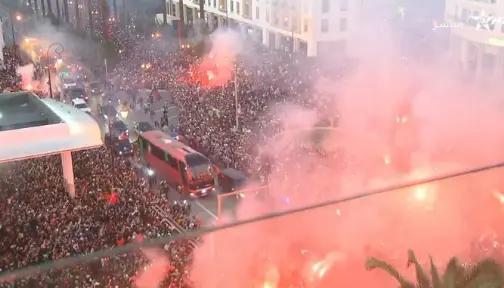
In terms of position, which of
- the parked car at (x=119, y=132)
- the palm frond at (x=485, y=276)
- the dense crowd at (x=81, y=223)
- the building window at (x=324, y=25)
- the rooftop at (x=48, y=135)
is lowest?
the parked car at (x=119, y=132)

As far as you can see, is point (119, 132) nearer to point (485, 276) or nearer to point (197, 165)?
point (197, 165)

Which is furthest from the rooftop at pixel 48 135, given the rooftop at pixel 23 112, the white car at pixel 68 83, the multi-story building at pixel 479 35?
the multi-story building at pixel 479 35

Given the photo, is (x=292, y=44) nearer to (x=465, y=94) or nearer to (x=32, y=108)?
(x=465, y=94)

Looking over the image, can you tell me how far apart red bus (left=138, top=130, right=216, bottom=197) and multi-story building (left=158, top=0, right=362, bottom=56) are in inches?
530

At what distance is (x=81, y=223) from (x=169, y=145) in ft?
17.8

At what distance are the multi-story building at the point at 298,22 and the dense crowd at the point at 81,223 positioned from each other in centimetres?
1682

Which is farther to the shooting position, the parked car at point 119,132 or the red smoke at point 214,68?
the red smoke at point 214,68

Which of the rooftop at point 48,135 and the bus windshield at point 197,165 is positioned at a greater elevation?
the rooftop at point 48,135

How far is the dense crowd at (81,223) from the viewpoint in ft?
25.6

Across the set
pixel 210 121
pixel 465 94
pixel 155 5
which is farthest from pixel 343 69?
pixel 155 5

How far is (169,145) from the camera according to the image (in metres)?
13.8

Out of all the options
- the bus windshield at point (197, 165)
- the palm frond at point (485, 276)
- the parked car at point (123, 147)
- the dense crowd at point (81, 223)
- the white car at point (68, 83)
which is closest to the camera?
the palm frond at point (485, 276)

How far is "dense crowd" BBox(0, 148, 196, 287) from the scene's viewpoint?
25.6 feet

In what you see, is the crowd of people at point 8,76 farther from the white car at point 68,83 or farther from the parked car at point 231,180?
the parked car at point 231,180
